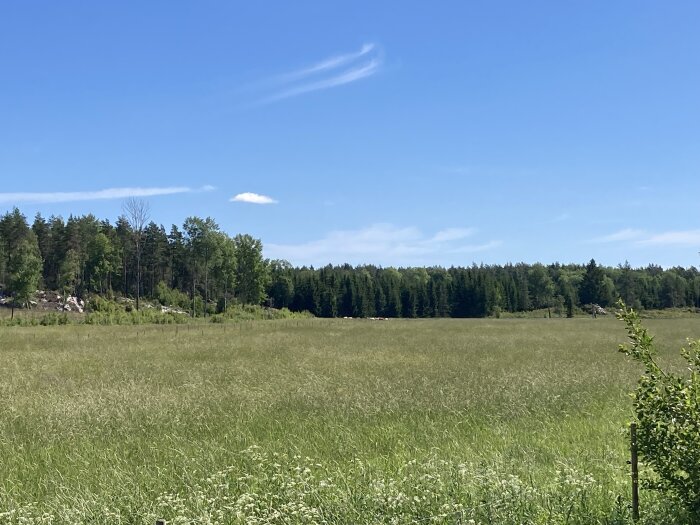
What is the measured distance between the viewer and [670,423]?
183 inches

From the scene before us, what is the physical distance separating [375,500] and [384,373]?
12.7 m

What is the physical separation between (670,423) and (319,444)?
5.54m

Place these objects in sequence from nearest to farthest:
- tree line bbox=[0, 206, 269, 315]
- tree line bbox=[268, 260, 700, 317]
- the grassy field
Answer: the grassy field, tree line bbox=[0, 206, 269, 315], tree line bbox=[268, 260, 700, 317]

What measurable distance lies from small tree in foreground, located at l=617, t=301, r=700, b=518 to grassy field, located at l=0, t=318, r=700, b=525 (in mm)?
756

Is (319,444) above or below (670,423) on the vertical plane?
below

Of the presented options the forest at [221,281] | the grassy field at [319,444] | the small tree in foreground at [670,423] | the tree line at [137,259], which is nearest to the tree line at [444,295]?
the forest at [221,281]

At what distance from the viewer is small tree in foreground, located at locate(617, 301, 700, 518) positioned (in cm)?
448

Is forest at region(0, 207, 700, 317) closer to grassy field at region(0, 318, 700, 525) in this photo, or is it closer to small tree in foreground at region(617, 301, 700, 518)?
grassy field at region(0, 318, 700, 525)

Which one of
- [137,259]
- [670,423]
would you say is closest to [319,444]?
[670,423]

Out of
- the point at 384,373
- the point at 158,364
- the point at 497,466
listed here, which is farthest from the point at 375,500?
the point at 158,364

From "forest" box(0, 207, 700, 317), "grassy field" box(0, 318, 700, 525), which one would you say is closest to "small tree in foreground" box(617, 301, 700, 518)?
"grassy field" box(0, 318, 700, 525)

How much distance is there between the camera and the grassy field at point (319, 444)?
5.65 m

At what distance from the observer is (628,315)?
4.93 m

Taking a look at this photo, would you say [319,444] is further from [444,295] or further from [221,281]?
[444,295]
